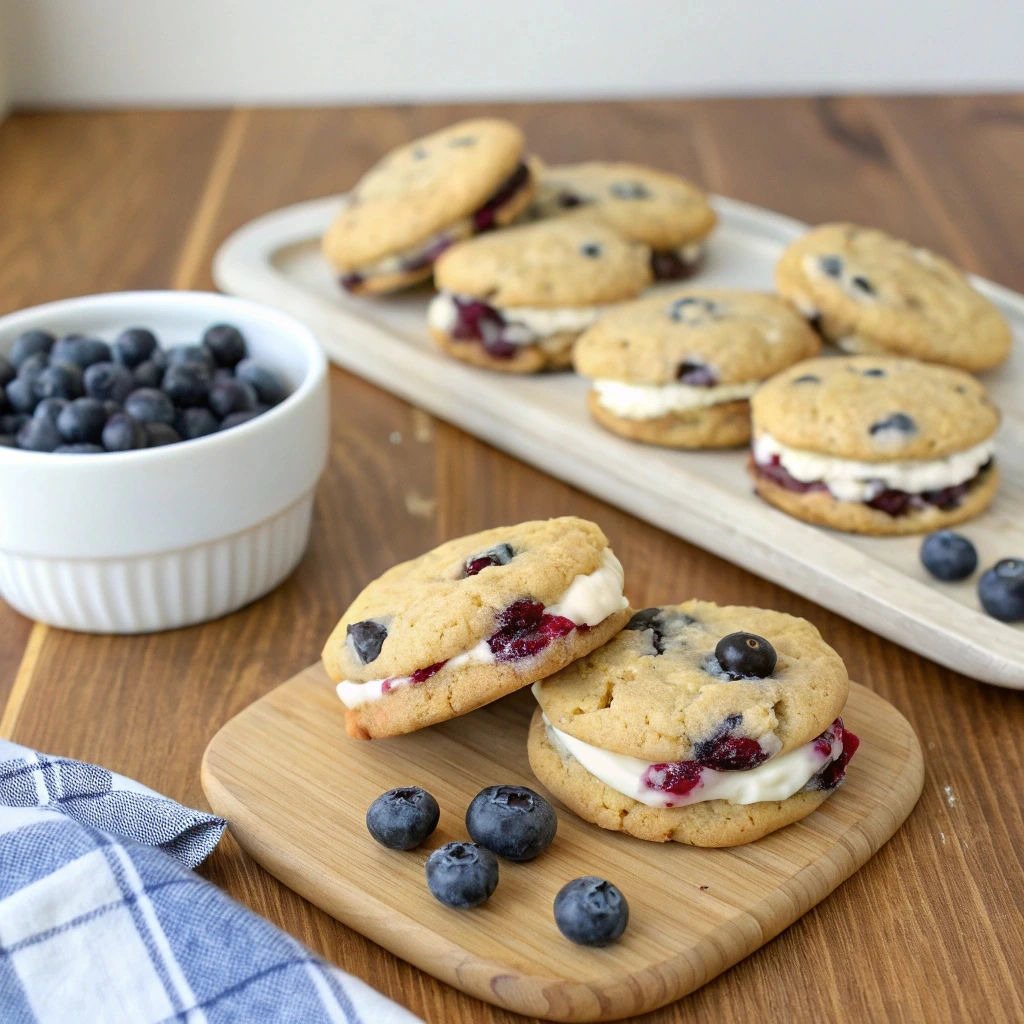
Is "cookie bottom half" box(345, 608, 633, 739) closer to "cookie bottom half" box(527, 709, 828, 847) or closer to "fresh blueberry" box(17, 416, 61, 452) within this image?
"cookie bottom half" box(527, 709, 828, 847)

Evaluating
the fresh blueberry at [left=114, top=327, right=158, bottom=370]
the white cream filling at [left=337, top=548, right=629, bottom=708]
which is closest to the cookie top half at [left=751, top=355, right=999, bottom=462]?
the white cream filling at [left=337, top=548, right=629, bottom=708]

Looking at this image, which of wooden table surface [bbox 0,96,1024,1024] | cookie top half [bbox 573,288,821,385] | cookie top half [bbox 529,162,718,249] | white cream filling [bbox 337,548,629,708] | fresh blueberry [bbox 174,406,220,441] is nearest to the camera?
wooden table surface [bbox 0,96,1024,1024]

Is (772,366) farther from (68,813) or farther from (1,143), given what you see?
(1,143)

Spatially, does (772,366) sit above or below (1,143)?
above

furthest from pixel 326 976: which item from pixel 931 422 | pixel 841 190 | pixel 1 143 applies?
pixel 1 143

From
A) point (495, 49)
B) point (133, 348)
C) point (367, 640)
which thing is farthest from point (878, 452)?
point (495, 49)
